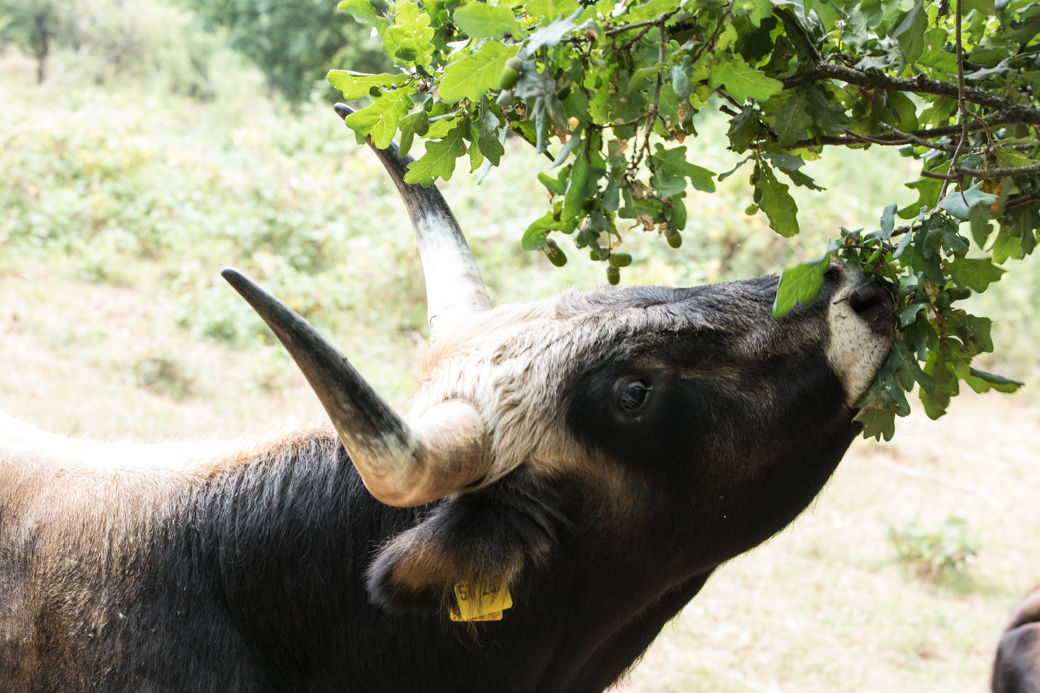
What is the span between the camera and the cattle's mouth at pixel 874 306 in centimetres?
245

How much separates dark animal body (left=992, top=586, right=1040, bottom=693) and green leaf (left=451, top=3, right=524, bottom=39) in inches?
147

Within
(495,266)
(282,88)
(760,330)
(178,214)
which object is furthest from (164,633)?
(282,88)

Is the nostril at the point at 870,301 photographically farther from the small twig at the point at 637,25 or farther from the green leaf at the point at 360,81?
the green leaf at the point at 360,81

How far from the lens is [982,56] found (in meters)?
2.33

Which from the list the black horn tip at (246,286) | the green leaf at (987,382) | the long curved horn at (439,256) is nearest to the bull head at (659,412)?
the green leaf at (987,382)

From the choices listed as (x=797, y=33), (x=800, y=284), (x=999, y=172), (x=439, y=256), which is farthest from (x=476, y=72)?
(x=439, y=256)

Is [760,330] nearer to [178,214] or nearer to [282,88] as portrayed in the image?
[178,214]

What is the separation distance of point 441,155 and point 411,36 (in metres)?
0.33

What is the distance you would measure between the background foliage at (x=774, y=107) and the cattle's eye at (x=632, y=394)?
44 centimetres

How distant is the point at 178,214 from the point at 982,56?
37.0 ft

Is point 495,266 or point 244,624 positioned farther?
point 495,266

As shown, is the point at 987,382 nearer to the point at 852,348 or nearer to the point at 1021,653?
the point at 852,348

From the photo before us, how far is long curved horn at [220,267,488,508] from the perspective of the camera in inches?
72.4

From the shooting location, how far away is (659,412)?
242cm
